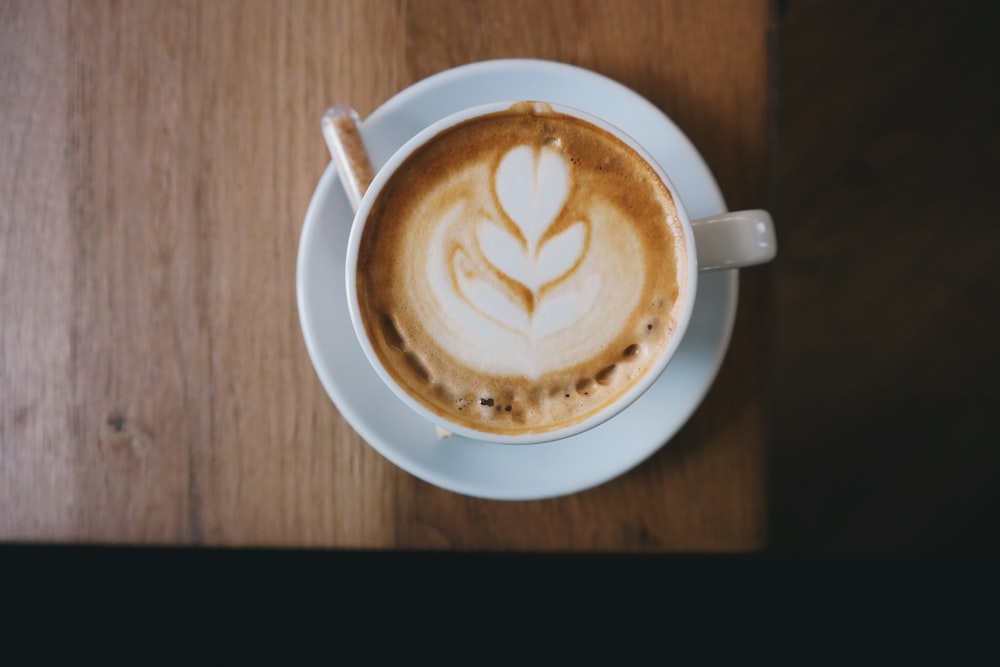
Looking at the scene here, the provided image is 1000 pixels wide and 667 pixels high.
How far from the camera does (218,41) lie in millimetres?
775

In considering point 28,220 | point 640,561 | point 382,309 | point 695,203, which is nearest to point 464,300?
point 382,309

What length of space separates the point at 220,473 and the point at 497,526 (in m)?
0.31

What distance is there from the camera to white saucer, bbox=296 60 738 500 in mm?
708

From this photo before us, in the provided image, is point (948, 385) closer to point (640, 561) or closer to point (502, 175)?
point (640, 561)

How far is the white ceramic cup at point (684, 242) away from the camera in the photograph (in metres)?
0.61

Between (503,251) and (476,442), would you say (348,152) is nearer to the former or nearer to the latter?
(503,251)

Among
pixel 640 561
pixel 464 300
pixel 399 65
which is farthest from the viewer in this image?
pixel 640 561

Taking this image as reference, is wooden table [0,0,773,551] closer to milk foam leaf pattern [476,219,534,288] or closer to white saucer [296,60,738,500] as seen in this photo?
white saucer [296,60,738,500]

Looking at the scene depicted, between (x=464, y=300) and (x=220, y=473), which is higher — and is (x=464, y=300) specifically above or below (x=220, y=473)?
above

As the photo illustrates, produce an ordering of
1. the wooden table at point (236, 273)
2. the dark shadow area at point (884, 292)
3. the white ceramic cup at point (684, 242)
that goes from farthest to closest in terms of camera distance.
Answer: the dark shadow area at point (884, 292)
the wooden table at point (236, 273)
the white ceramic cup at point (684, 242)

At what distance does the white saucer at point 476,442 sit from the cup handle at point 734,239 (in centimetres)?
8

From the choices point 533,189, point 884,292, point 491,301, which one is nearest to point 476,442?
point 491,301

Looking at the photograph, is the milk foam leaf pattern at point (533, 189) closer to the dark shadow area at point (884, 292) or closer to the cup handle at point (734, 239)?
the cup handle at point (734, 239)

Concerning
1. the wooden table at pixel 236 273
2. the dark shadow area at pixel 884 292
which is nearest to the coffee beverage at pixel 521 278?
the wooden table at pixel 236 273
